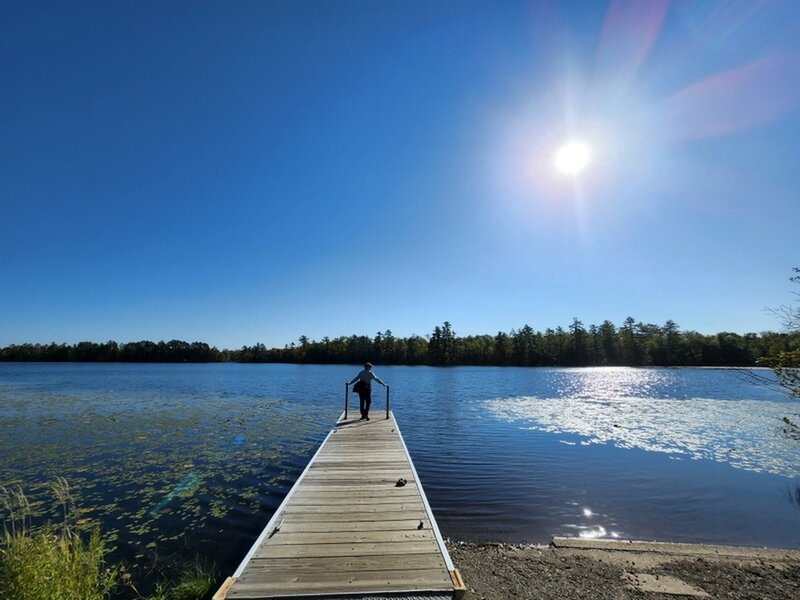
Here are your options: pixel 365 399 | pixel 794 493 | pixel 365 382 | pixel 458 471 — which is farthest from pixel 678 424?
pixel 365 382

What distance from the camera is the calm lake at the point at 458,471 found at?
25.9 ft

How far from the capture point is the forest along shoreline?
17.4 ft

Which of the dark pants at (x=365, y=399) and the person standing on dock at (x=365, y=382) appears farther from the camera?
the dark pants at (x=365, y=399)

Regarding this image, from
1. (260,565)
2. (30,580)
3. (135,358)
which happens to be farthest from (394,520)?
(135,358)

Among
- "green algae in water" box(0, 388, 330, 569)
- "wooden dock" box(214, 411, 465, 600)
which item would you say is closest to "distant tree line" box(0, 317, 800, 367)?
"green algae in water" box(0, 388, 330, 569)

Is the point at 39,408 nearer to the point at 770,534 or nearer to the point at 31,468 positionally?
the point at 31,468

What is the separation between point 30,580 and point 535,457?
43.2 feet

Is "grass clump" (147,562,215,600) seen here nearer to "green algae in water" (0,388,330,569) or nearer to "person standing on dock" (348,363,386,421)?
"green algae in water" (0,388,330,569)

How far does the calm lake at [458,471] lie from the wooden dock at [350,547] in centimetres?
173

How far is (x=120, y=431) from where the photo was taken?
16.4 m

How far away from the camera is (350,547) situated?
4.78 meters

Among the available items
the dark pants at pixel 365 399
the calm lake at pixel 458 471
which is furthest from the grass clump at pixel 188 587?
the dark pants at pixel 365 399

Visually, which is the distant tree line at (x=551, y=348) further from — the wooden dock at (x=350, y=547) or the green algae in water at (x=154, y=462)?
the wooden dock at (x=350, y=547)

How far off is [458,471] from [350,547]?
24.7 ft
